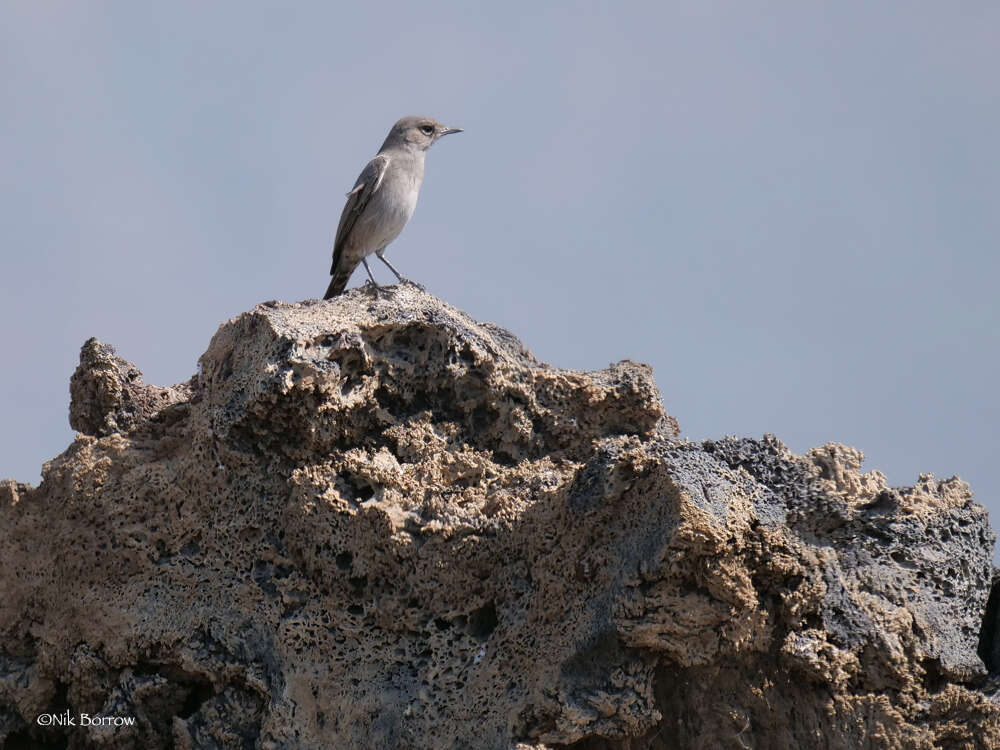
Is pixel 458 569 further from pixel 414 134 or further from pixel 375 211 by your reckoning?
pixel 414 134

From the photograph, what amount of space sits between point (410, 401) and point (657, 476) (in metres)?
1.51

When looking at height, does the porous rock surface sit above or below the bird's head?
below

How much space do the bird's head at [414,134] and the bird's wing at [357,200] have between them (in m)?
0.50

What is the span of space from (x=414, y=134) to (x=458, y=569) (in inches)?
261

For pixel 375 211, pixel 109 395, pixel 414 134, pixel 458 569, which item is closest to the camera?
pixel 458 569

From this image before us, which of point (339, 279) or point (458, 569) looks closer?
point (458, 569)

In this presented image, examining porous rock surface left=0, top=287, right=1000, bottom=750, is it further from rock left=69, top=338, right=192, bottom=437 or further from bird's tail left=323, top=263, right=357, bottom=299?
bird's tail left=323, top=263, right=357, bottom=299

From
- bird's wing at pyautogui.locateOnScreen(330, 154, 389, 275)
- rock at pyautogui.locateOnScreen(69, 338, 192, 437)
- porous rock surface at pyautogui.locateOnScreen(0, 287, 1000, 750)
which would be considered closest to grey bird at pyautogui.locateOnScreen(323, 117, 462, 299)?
bird's wing at pyautogui.locateOnScreen(330, 154, 389, 275)

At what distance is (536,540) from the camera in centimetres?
507

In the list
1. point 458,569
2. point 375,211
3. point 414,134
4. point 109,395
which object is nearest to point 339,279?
point 375,211

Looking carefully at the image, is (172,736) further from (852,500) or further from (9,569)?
(852,500)

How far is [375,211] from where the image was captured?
411 inches

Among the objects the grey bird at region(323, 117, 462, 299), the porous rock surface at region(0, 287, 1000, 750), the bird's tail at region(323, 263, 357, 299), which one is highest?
the grey bird at region(323, 117, 462, 299)

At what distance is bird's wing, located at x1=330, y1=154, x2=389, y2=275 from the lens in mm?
10398
